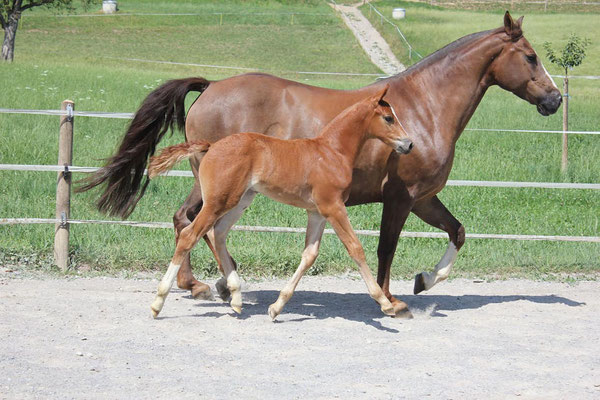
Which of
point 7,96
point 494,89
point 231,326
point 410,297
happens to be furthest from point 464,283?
point 494,89

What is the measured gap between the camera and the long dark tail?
6094 millimetres

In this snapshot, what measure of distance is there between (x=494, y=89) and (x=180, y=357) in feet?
69.7

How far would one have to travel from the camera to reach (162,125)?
617 cm

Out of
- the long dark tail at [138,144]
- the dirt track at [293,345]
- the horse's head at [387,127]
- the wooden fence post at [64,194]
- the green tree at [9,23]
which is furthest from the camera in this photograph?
the green tree at [9,23]

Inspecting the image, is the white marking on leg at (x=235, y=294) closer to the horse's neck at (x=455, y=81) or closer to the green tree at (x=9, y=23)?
the horse's neck at (x=455, y=81)

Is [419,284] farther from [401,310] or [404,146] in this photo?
[404,146]

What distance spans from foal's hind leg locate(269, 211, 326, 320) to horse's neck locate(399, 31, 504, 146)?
1.15 meters

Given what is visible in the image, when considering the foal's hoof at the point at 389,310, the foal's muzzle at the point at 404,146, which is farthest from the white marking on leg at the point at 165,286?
the foal's muzzle at the point at 404,146

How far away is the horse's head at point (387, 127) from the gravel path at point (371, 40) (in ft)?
79.0

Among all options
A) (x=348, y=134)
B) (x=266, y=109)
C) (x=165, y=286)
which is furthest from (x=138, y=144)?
(x=348, y=134)

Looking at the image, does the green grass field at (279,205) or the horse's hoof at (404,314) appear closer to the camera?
the horse's hoof at (404,314)

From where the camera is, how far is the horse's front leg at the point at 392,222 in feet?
18.5

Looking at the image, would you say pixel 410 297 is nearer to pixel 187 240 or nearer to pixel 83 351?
pixel 187 240

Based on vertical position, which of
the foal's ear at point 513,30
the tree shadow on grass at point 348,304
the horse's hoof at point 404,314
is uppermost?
the foal's ear at point 513,30
